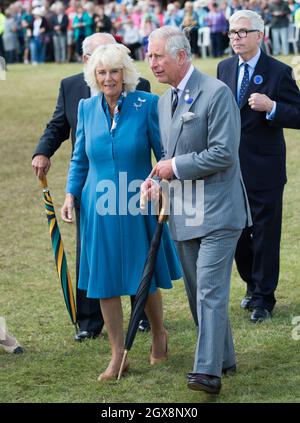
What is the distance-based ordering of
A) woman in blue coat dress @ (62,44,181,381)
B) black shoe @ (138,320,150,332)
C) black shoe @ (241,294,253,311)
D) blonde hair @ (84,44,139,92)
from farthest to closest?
1. black shoe @ (241,294,253,311)
2. black shoe @ (138,320,150,332)
3. woman in blue coat dress @ (62,44,181,381)
4. blonde hair @ (84,44,139,92)

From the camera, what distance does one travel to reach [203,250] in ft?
18.2

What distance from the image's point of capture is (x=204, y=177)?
5562 millimetres

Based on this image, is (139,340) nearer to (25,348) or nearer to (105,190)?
(25,348)

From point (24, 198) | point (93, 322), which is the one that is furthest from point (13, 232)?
point (93, 322)

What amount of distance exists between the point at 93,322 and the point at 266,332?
4.09 feet

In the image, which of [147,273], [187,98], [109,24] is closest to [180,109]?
[187,98]

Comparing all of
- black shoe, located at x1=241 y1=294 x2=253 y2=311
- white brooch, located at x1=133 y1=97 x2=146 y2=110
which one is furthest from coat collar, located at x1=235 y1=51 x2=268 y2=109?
black shoe, located at x1=241 y1=294 x2=253 y2=311

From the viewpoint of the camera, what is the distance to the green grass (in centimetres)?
577

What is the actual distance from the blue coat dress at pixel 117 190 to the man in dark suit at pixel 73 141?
805 millimetres

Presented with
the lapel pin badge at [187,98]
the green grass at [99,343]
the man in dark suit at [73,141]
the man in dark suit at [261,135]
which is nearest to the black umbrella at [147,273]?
the green grass at [99,343]

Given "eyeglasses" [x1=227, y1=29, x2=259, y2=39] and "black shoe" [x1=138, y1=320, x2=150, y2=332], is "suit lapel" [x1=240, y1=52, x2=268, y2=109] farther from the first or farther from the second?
"black shoe" [x1=138, y1=320, x2=150, y2=332]

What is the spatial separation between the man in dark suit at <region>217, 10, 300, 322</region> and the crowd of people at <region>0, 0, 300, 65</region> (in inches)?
984

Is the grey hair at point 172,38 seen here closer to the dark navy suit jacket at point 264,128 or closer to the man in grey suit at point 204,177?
the man in grey suit at point 204,177

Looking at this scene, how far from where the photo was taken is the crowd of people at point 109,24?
32500 mm
